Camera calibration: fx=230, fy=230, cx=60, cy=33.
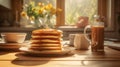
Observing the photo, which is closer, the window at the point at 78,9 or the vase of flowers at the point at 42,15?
the vase of flowers at the point at 42,15

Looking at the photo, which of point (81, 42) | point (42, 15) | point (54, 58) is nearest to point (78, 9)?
point (42, 15)

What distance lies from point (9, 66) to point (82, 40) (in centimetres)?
62

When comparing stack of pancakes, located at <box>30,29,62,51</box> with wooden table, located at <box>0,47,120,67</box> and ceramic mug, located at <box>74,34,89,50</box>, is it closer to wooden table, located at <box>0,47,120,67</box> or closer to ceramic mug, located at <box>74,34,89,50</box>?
wooden table, located at <box>0,47,120,67</box>

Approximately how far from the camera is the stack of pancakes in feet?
3.09

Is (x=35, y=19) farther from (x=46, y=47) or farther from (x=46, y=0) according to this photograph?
(x=46, y=47)

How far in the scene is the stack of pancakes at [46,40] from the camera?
3.09 ft

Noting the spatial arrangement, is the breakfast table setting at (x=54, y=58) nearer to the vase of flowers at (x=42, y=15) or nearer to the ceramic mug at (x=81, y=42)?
the ceramic mug at (x=81, y=42)

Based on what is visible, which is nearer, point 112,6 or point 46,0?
point 112,6

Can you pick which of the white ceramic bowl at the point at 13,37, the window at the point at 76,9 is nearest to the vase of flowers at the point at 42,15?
the window at the point at 76,9

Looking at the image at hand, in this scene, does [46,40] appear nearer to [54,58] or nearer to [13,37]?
[54,58]

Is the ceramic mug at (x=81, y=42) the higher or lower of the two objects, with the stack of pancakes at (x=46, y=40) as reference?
lower

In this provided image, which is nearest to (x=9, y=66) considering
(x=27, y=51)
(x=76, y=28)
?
(x=27, y=51)

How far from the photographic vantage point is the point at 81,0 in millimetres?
→ 3223

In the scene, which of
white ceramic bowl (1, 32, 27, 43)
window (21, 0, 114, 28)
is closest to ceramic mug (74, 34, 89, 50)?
white ceramic bowl (1, 32, 27, 43)
